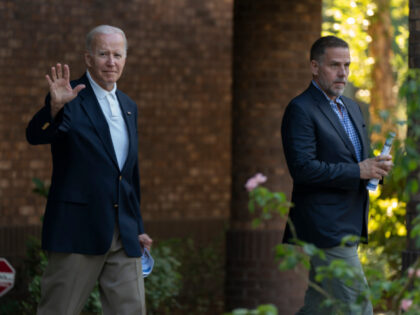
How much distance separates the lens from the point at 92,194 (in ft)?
16.7

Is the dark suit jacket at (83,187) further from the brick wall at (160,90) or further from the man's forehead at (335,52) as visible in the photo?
the brick wall at (160,90)

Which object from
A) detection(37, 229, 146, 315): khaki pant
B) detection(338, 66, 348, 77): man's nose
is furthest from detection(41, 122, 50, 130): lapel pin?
detection(338, 66, 348, 77): man's nose

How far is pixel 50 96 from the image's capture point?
495 centimetres

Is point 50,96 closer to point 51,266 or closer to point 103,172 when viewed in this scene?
point 103,172

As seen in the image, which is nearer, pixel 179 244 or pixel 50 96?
pixel 50 96

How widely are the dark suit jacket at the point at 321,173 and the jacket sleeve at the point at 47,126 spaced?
1207 millimetres

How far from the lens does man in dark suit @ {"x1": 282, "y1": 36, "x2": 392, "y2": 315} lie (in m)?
5.16

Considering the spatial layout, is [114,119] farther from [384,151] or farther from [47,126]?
[384,151]

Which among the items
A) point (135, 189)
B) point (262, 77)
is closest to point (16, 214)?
point (262, 77)

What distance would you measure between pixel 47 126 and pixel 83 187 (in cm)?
38

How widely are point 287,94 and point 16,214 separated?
2759mm

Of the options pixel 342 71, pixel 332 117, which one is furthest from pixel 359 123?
pixel 342 71

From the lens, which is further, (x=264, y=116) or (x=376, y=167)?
(x=264, y=116)

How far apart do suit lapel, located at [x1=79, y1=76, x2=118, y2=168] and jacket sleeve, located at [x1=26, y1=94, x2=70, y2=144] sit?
6.2 inches
